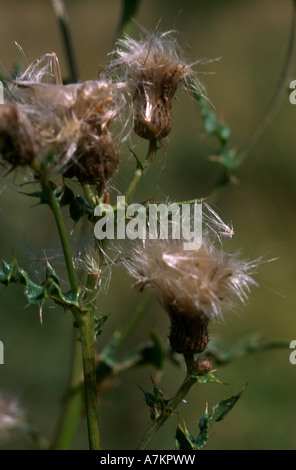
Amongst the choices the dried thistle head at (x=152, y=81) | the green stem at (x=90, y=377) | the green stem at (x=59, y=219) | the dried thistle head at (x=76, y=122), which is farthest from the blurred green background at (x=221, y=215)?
the green stem at (x=90, y=377)

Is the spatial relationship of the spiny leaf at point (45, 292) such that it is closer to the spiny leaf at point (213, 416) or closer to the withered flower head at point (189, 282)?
the withered flower head at point (189, 282)

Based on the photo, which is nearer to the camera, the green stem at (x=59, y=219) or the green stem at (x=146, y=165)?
the green stem at (x=59, y=219)

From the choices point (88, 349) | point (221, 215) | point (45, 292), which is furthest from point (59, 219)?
point (221, 215)

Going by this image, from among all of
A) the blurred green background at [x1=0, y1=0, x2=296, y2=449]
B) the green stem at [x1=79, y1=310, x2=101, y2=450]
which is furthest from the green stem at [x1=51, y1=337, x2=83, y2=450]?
the green stem at [x1=79, y1=310, x2=101, y2=450]

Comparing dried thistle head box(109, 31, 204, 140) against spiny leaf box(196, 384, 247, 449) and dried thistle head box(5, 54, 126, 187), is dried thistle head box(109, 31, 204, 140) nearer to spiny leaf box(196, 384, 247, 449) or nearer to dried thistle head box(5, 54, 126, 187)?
dried thistle head box(5, 54, 126, 187)

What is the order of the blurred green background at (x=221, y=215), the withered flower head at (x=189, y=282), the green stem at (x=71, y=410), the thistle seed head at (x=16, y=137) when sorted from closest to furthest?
the thistle seed head at (x=16, y=137) → the withered flower head at (x=189, y=282) → the green stem at (x=71, y=410) → the blurred green background at (x=221, y=215)
